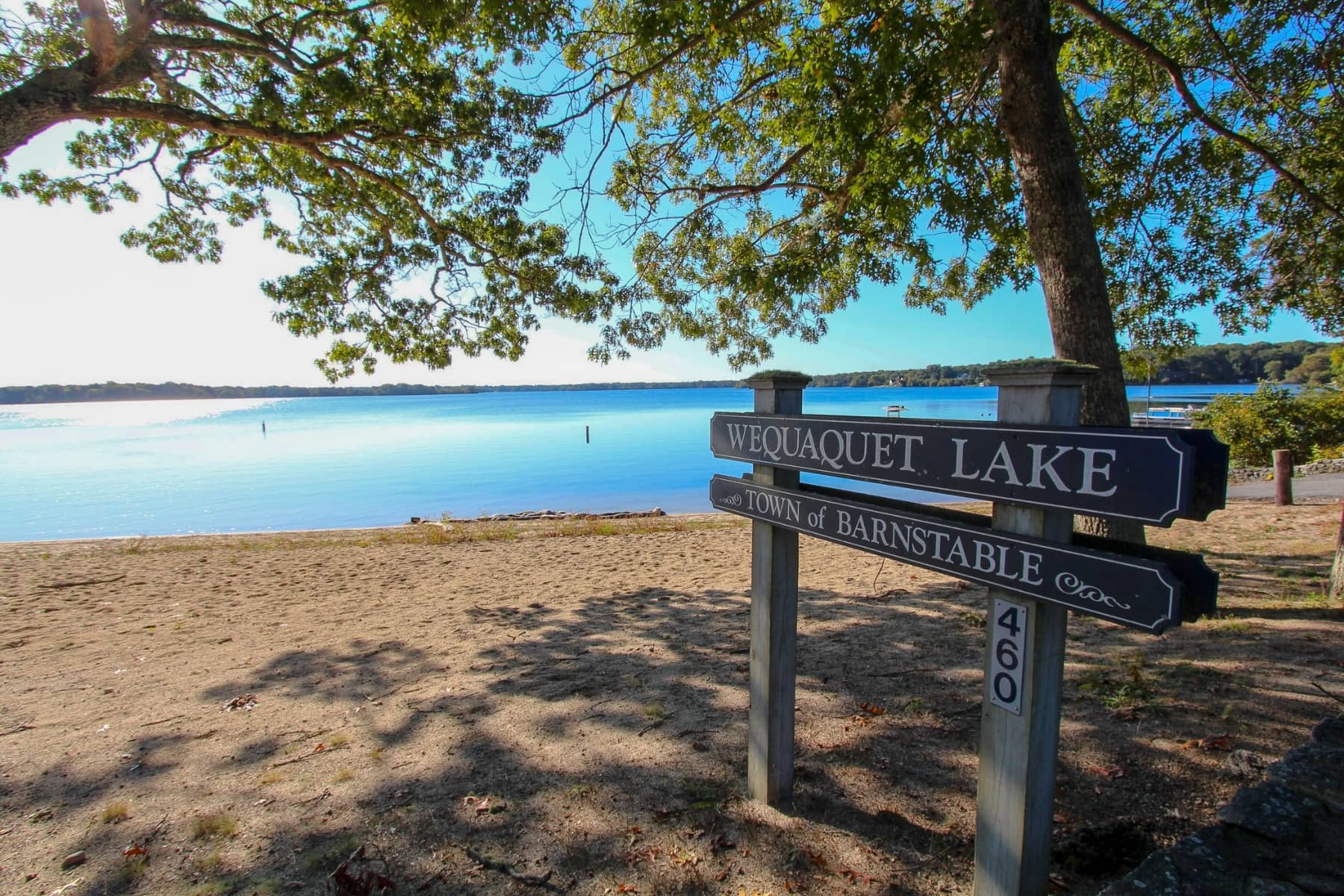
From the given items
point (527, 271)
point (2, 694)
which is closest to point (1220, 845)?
point (2, 694)

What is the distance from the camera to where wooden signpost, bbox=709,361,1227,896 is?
1316mm

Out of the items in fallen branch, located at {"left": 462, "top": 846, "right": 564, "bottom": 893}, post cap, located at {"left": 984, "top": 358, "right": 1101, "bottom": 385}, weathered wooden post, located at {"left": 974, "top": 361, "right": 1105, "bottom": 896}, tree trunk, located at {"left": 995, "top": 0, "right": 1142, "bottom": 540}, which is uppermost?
tree trunk, located at {"left": 995, "top": 0, "right": 1142, "bottom": 540}

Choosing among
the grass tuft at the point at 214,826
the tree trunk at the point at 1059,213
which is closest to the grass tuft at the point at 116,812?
the grass tuft at the point at 214,826

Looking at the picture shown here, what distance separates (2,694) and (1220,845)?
6.74m

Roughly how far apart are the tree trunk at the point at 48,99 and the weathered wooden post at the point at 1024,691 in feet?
24.7

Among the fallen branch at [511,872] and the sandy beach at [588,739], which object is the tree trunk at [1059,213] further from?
the fallen branch at [511,872]

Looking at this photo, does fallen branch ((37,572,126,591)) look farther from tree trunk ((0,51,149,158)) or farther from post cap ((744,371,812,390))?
post cap ((744,371,812,390))

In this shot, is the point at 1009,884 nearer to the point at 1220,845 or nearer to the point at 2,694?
the point at 1220,845

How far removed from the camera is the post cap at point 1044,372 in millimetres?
1525

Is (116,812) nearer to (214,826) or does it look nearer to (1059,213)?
(214,826)

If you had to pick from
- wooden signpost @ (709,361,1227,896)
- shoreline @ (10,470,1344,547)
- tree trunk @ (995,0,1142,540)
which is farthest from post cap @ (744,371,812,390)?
shoreline @ (10,470,1344,547)

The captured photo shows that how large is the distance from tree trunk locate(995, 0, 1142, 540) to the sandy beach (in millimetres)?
1827

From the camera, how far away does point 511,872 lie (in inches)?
90.9

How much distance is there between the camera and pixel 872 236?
7754 mm
